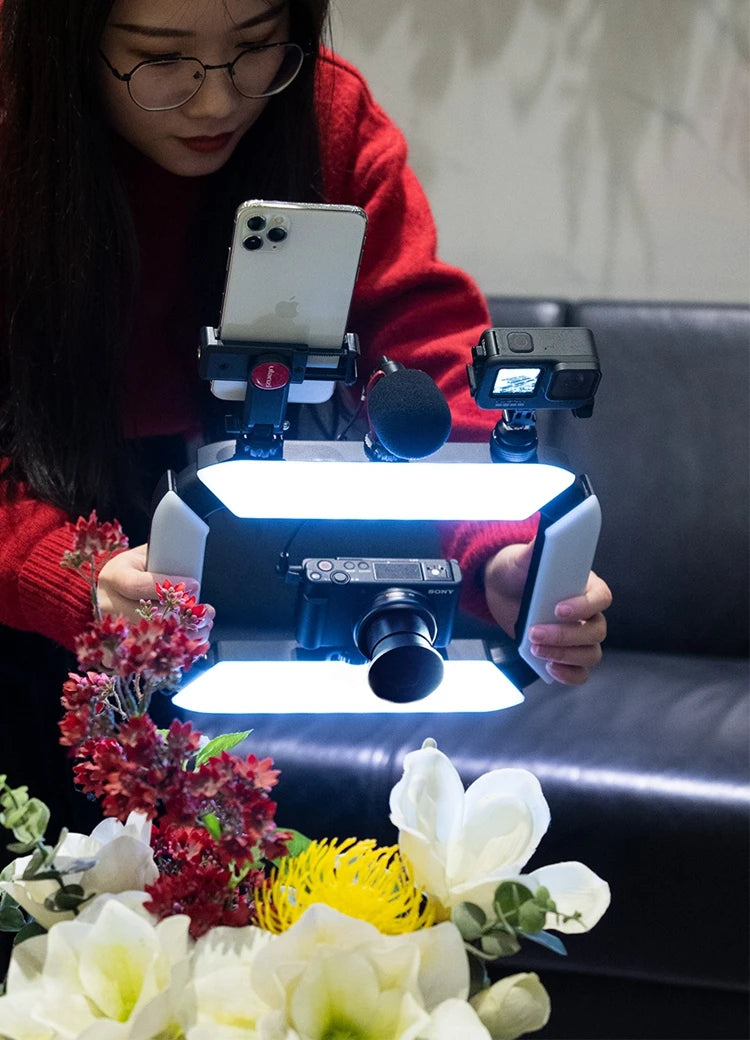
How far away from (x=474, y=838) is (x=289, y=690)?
251 mm

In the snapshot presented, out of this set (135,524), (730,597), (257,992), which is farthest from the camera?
(730,597)

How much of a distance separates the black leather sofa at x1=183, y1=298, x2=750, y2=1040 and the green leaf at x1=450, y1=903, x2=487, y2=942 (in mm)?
1013

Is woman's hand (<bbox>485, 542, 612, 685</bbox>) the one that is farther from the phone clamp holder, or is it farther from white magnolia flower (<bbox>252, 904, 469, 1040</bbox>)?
white magnolia flower (<bbox>252, 904, 469, 1040</bbox>)

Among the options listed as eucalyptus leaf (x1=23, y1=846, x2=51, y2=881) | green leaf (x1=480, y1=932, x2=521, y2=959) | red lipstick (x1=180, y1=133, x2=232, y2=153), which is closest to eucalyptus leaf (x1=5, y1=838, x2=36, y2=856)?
eucalyptus leaf (x1=23, y1=846, x2=51, y2=881)

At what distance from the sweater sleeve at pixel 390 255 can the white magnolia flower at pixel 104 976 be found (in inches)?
28.9

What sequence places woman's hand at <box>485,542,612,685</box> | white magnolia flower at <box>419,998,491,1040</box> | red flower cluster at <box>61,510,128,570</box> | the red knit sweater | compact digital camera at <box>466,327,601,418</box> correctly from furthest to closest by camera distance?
the red knit sweater → woman's hand at <box>485,542,612,685</box> → compact digital camera at <box>466,327,601,418</box> → red flower cluster at <box>61,510,128,570</box> → white magnolia flower at <box>419,998,491,1040</box>

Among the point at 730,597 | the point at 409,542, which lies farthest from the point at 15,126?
the point at 730,597

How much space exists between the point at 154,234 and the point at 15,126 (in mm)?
201

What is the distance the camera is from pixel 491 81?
79.1 inches

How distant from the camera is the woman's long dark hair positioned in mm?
976

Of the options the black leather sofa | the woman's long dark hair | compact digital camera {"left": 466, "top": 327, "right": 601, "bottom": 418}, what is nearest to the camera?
compact digital camera {"left": 466, "top": 327, "right": 601, "bottom": 418}

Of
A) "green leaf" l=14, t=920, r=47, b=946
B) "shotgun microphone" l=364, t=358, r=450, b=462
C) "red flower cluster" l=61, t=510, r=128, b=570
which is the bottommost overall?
"green leaf" l=14, t=920, r=47, b=946

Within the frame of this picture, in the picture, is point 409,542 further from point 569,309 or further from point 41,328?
point 569,309

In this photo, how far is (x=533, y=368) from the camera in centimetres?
72
